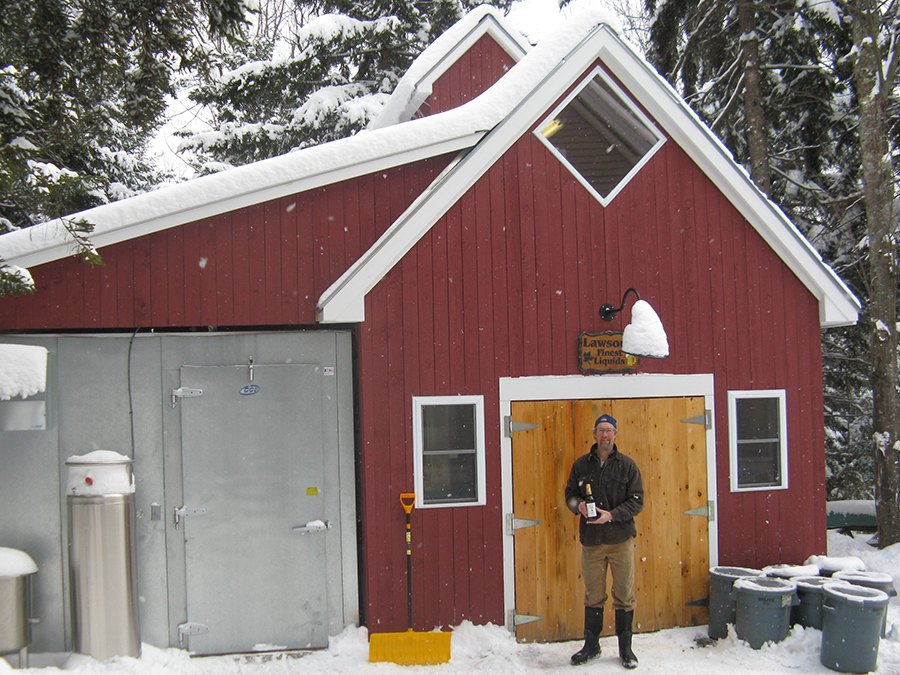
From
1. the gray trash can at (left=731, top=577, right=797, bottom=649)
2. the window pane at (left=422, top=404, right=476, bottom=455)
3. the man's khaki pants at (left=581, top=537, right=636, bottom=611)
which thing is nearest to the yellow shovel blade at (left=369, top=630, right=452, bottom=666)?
the man's khaki pants at (left=581, top=537, right=636, bottom=611)

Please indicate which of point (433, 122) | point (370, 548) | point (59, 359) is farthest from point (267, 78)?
point (370, 548)

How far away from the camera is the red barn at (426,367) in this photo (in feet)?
20.5

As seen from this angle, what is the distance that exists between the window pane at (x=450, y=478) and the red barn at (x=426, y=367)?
0.07 feet

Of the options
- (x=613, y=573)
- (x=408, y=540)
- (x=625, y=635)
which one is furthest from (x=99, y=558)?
(x=625, y=635)

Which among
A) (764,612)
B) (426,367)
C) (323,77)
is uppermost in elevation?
(323,77)

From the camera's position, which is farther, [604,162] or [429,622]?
[604,162]

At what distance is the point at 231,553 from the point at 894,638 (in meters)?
5.81

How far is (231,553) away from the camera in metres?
6.39

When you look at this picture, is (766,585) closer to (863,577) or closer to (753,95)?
(863,577)

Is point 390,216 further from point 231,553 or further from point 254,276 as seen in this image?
point 231,553

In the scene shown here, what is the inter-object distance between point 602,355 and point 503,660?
2766mm

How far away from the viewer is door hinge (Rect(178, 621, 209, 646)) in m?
6.23

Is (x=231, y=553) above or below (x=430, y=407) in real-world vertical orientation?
below

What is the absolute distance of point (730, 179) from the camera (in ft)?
23.3
